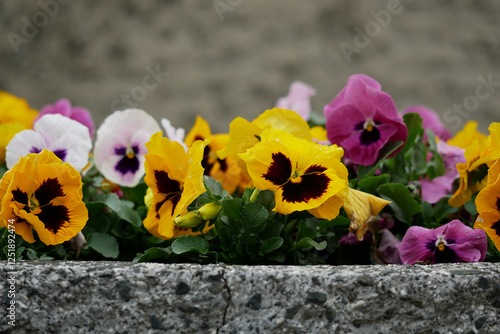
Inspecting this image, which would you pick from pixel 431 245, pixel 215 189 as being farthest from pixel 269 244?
pixel 431 245

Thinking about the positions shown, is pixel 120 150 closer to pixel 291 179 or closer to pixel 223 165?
pixel 223 165

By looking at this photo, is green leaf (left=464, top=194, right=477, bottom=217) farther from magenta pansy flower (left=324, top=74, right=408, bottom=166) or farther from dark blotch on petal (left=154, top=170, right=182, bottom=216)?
dark blotch on petal (left=154, top=170, right=182, bottom=216)

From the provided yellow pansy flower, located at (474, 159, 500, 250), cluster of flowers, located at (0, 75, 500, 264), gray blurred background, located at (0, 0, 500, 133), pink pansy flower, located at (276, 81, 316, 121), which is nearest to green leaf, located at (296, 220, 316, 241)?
cluster of flowers, located at (0, 75, 500, 264)

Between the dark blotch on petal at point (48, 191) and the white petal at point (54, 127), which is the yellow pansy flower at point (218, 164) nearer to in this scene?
the white petal at point (54, 127)

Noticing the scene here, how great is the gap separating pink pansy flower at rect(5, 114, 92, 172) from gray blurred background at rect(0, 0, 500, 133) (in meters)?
2.36

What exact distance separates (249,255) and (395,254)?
0.84 ft

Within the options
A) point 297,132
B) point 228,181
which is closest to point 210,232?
point 297,132

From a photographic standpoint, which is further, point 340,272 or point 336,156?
point 336,156

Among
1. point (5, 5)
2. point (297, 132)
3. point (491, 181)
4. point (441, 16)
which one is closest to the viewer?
point (491, 181)

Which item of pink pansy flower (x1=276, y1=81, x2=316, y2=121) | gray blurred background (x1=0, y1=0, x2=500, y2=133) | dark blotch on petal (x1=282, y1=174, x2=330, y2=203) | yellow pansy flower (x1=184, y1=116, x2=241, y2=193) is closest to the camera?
dark blotch on petal (x1=282, y1=174, x2=330, y2=203)

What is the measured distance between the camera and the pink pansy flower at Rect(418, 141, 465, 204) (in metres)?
1.05

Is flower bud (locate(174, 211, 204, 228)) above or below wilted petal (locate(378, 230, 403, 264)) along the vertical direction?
above

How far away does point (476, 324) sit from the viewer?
0.72 m

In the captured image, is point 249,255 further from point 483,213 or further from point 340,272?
point 483,213
